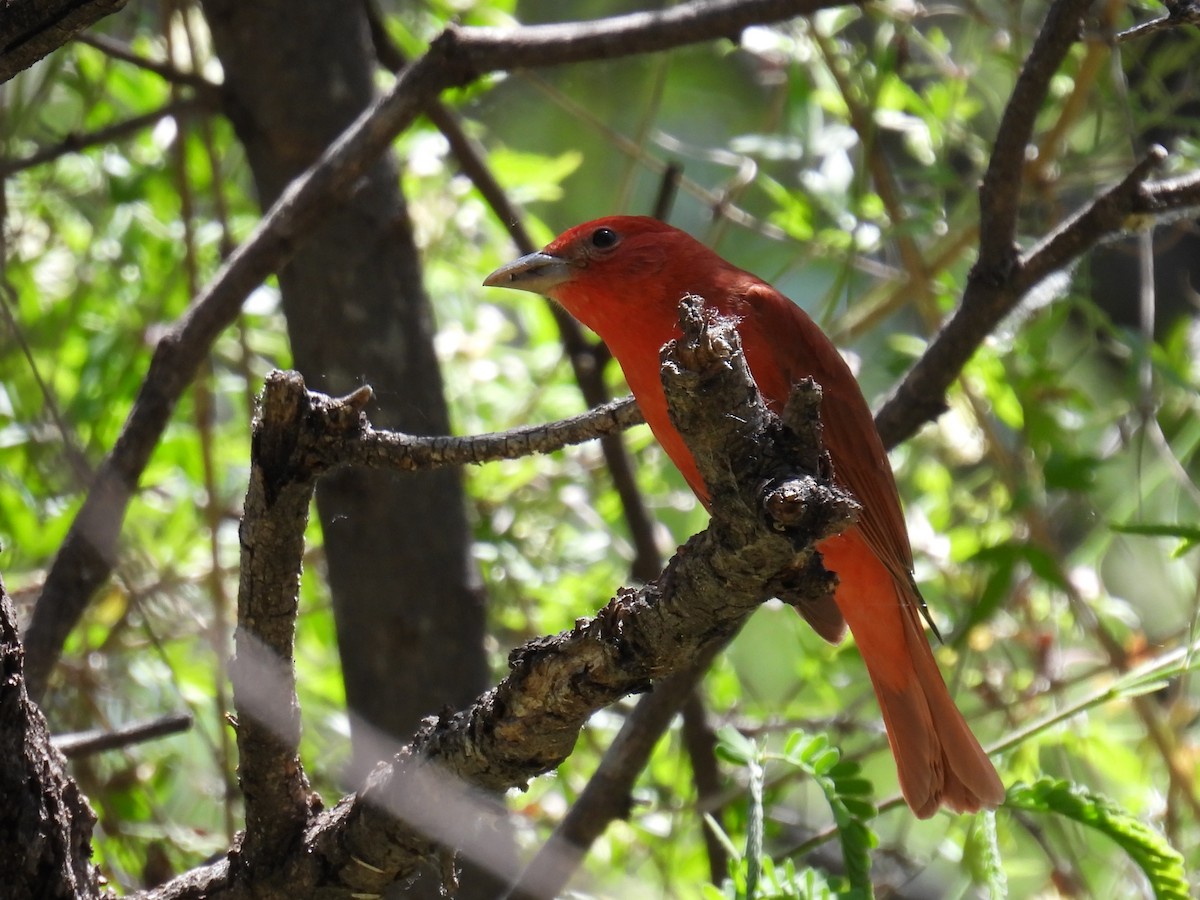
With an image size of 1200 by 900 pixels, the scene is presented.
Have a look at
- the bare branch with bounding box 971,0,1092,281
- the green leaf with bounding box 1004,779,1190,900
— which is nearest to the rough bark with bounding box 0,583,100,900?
the green leaf with bounding box 1004,779,1190,900

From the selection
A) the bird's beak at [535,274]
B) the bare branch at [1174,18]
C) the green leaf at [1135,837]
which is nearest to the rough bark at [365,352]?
the bird's beak at [535,274]

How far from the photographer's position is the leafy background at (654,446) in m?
3.31

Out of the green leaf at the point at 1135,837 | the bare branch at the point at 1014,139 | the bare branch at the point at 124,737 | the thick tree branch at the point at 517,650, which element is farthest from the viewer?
the bare branch at the point at 1014,139

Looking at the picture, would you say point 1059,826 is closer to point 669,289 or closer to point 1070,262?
point 1070,262

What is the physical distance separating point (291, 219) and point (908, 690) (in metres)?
1.55

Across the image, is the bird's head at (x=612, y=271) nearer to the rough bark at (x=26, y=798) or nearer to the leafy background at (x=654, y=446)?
the leafy background at (x=654, y=446)

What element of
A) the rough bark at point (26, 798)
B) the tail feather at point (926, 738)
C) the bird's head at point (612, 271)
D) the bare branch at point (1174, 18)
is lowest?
the tail feather at point (926, 738)

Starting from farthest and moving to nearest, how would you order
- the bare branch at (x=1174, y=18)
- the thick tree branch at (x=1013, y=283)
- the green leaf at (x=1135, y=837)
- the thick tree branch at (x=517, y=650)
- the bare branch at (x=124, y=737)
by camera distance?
the thick tree branch at (x=1013, y=283) → the bare branch at (x=124, y=737) → the green leaf at (x=1135, y=837) → the bare branch at (x=1174, y=18) → the thick tree branch at (x=517, y=650)

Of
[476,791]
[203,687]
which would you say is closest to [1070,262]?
[476,791]

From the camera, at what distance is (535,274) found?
9.75ft

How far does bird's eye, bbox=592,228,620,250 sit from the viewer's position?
300 centimetres

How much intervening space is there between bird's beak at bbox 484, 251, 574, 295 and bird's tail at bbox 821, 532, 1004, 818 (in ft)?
2.72

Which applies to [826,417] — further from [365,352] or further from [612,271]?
[365,352]

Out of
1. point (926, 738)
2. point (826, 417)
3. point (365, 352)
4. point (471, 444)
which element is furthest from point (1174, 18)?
point (365, 352)
